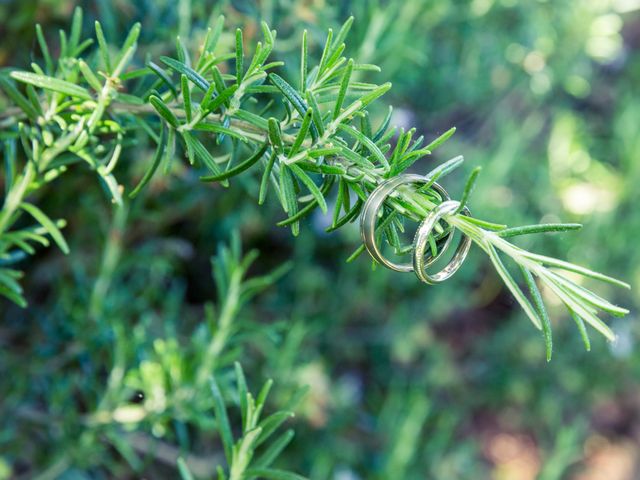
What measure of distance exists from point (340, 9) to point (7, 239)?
1.66 feet

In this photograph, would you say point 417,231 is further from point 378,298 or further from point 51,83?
point 378,298

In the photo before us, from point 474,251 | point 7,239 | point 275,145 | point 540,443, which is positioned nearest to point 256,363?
point 474,251

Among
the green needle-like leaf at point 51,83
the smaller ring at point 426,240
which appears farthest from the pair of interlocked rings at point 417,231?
the green needle-like leaf at point 51,83

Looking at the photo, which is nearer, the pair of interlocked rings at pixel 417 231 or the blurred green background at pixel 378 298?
the pair of interlocked rings at pixel 417 231

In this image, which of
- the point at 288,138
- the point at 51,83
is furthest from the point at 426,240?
the point at 51,83

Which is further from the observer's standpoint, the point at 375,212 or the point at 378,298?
the point at 378,298

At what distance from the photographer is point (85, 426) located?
2.34ft

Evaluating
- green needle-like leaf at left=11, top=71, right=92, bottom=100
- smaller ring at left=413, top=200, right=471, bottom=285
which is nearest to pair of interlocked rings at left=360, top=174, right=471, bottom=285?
smaller ring at left=413, top=200, right=471, bottom=285

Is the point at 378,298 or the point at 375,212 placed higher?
the point at 375,212

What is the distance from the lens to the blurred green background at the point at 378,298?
770mm

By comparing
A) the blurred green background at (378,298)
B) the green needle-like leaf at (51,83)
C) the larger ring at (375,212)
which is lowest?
the blurred green background at (378,298)

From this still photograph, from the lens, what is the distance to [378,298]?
1.33 m

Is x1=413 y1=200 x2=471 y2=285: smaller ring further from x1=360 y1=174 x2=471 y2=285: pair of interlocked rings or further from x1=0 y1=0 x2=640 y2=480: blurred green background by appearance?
x1=0 y1=0 x2=640 y2=480: blurred green background

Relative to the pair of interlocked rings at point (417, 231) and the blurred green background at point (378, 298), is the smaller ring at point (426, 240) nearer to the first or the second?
the pair of interlocked rings at point (417, 231)
